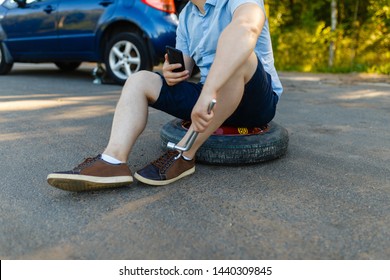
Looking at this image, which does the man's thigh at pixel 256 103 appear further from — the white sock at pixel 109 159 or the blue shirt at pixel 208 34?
the white sock at pixel 109 159

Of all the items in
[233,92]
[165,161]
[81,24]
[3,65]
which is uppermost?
[81,24]

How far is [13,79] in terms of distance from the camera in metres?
7.33

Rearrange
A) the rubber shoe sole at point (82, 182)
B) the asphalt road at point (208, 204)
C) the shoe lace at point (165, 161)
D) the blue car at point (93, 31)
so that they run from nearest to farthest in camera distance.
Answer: the asphalt road at point (208, 204) → the rubber shoe sole at point (82, 182) → the shoe lace at point (165, 161) → the blue car at point (93, 31)

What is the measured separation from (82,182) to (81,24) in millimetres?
4756

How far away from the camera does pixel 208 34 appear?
2.59m

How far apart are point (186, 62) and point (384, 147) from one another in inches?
60.6

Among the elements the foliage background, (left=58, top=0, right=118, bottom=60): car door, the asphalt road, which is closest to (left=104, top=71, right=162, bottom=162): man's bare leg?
the asphalt road

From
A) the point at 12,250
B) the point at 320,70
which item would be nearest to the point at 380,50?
the point at 320,70

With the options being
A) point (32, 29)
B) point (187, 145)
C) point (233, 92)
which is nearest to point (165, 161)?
point (187, 145)

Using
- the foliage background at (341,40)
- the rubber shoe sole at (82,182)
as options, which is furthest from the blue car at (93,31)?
the rubber shoe sole at (82,182)

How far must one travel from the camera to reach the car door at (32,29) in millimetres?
6859

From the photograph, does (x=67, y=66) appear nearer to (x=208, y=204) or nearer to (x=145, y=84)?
(x=145, y=84)

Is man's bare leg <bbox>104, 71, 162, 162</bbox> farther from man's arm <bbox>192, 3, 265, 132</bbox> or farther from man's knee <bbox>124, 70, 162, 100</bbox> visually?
man's arm <bbox>192, 3, 265, 132</bbox>
